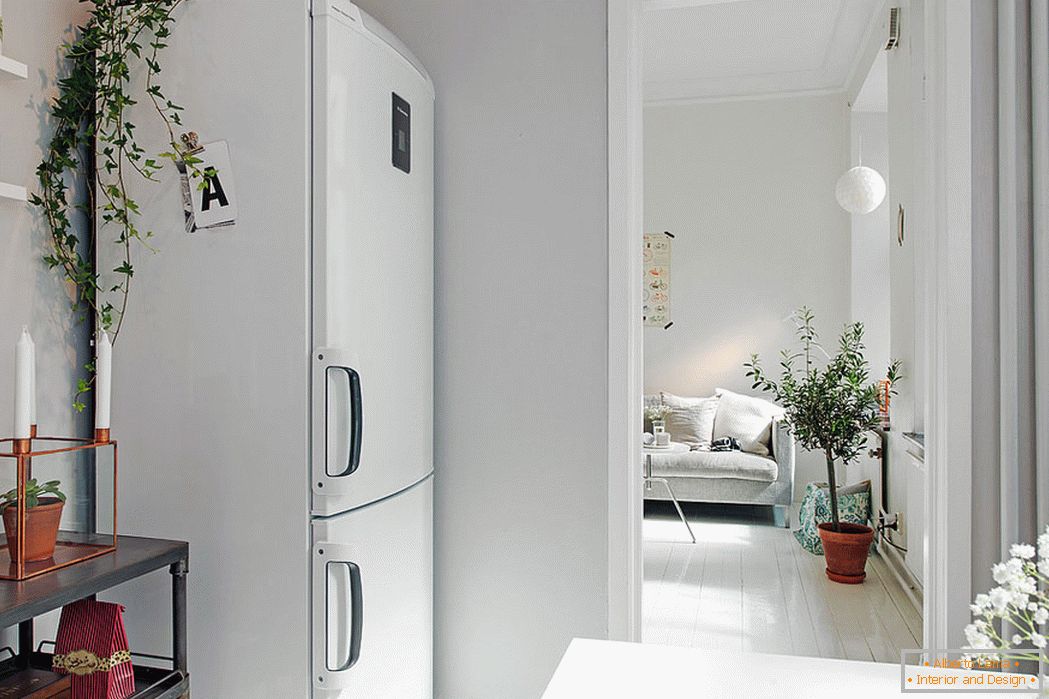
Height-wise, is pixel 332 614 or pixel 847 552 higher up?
pixel 332 614

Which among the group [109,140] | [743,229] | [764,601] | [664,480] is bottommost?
[764,601]

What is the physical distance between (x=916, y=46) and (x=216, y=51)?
9.93ft

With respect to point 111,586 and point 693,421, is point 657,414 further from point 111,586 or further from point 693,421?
point 111,586

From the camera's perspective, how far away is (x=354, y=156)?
1.83 metres

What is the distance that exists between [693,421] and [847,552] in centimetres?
176

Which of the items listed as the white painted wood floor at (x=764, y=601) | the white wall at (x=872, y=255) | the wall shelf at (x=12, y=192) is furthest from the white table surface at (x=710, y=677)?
the white wall at (x=872, y=255)

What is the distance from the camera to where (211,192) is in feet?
6.03

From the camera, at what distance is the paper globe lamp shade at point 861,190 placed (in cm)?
491

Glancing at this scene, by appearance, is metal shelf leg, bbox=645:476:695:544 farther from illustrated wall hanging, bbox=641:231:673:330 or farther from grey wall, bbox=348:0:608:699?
grey wall, bbox=348:0:608:699

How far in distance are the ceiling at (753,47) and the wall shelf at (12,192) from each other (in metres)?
3.17

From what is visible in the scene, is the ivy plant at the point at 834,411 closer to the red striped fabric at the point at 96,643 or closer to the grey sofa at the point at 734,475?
the grey sofa at the point at 734,475

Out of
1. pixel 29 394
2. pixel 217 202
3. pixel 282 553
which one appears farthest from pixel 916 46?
pixel 29 394

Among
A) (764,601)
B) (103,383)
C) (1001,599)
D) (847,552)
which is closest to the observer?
(1001,599)

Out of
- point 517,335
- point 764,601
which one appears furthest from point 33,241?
point 764,601
